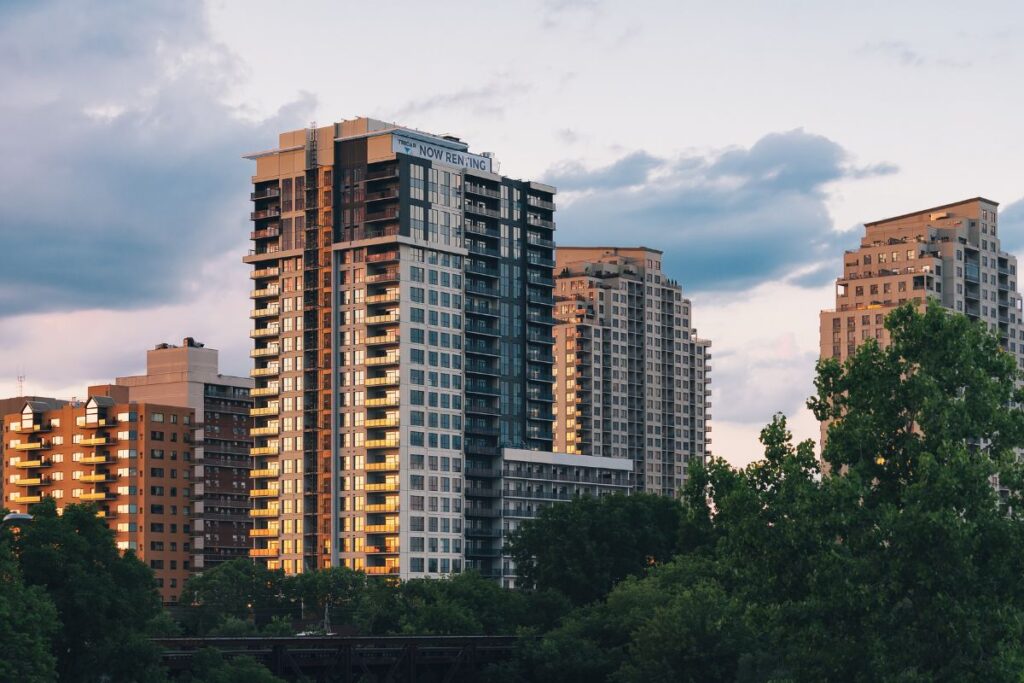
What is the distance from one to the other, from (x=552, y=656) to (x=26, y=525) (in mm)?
54008

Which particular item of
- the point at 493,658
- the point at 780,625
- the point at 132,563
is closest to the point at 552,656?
the point at 493,658

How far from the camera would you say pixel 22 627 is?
324 feet

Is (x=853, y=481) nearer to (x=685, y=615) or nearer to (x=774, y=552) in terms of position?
(x=774, y=552)

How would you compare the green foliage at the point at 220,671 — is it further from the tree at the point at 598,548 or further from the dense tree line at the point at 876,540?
the tree at the point at 598,548

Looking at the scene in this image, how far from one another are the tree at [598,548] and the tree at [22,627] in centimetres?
9333

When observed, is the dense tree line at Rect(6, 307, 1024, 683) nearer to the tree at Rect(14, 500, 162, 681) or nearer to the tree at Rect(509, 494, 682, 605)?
the tree at Rect(14, 500, 162, 681)

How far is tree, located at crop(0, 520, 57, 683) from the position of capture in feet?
313

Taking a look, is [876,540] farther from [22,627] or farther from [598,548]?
[598,548]

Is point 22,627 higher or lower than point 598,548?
lower

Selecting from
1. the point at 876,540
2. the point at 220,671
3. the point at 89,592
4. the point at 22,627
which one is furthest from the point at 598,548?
the point at 876,540

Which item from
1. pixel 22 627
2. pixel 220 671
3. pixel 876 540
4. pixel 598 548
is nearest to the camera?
pixel 876 540

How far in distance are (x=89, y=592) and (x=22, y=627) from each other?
1216 centimetres

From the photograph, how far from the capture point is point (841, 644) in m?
86.8

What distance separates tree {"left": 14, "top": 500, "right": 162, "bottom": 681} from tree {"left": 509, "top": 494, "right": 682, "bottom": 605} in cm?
8080
